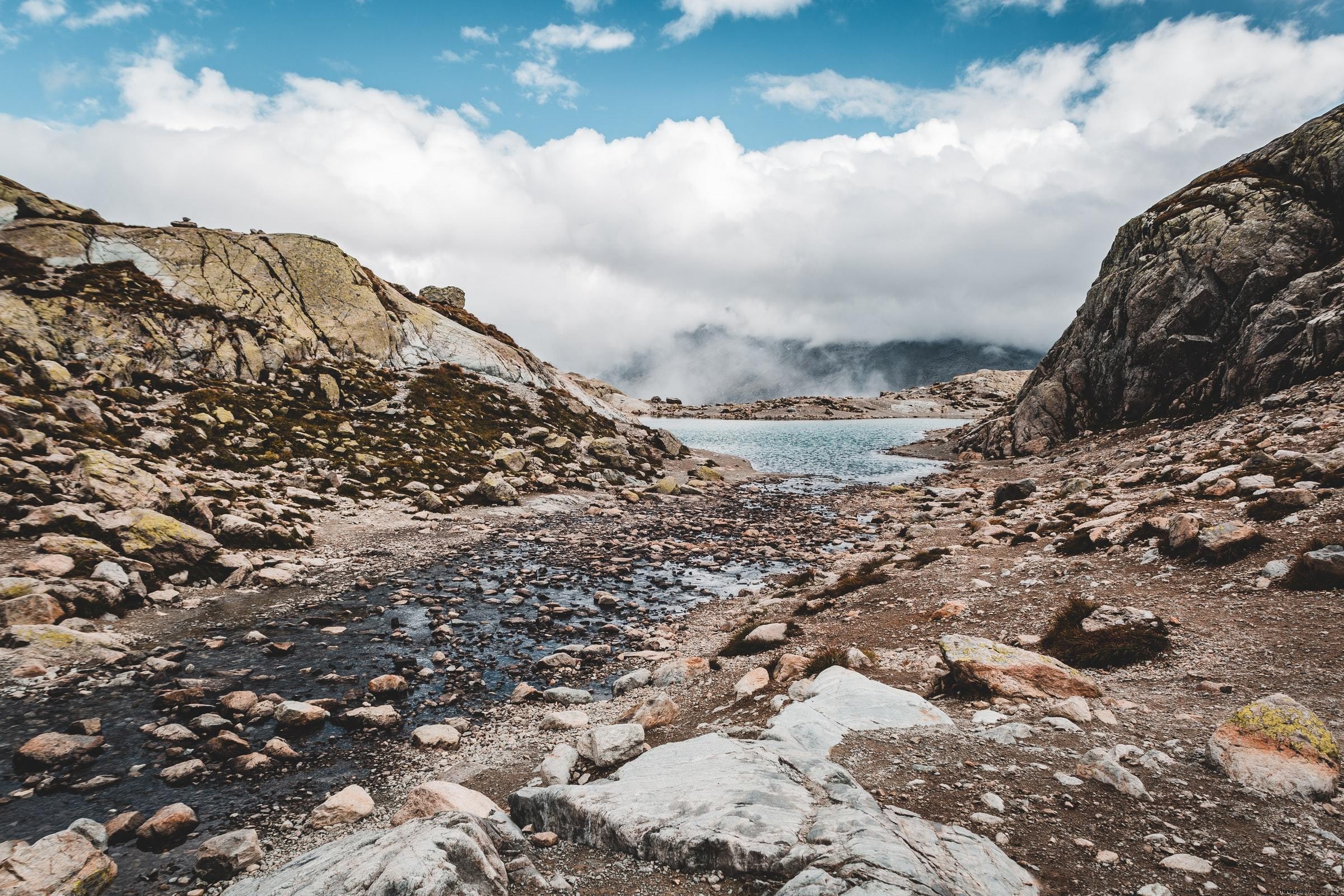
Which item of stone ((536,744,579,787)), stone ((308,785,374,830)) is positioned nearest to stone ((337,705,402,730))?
stone ((308,785,374,830))

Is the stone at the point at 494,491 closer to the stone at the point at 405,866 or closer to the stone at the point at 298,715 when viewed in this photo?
the stone at the point at 298,715

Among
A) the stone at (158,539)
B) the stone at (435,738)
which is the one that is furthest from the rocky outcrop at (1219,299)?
the stone at (158,539)

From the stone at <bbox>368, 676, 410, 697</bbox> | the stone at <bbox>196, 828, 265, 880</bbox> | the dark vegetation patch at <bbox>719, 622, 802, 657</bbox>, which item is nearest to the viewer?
the stone at <bbox>196, 828, 265, 880</bbox>

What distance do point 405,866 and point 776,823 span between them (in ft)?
11.1

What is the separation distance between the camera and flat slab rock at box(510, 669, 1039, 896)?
4.43 m

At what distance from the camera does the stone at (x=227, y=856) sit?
22.1 feet

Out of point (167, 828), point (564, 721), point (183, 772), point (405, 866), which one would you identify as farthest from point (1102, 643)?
point (183, 772)

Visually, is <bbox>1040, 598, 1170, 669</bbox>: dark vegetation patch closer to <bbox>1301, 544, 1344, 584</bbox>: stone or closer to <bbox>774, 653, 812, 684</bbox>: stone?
<bbox>1301, 544, 1344, 584</bbox>: stone

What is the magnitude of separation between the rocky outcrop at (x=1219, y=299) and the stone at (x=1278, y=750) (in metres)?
38.4

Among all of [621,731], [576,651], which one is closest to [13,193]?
[576,651]

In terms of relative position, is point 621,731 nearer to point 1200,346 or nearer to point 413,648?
point 413,648

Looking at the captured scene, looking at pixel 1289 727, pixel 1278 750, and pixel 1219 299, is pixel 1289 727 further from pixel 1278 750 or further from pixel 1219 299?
pixel 1219 299

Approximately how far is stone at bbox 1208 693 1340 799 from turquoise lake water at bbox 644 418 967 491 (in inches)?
1726

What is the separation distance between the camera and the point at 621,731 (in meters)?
8.84
